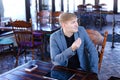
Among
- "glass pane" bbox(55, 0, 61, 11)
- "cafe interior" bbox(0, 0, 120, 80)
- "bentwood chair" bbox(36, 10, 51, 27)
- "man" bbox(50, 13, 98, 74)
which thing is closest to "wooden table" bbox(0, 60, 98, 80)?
"cafe interior" bbox(0, 0, 120, 80)

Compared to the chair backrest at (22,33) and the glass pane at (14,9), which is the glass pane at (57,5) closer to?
the glass pane at (14,9)

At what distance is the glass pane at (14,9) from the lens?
5199 mm

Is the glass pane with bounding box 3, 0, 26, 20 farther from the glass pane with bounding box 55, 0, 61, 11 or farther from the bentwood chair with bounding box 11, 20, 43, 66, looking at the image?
the glass pane with bounding box 55, 0, 61, 11

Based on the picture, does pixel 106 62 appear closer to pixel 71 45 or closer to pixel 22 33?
pixel 22 33

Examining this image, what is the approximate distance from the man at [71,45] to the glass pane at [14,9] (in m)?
3.44

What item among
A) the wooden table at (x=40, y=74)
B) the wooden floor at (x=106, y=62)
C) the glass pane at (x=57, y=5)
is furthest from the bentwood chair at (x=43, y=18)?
the wooden table at (x=40, y=74)

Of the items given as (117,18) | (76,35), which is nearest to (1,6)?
(76,35)

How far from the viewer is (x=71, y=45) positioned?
6.53 ft

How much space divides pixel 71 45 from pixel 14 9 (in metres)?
3.80

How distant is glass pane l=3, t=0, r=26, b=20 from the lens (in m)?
5.20

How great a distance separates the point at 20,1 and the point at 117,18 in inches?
203

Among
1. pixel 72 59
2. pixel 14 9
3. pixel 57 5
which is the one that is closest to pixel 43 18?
pixel 14 9

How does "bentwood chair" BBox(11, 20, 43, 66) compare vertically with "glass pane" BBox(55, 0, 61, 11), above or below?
below

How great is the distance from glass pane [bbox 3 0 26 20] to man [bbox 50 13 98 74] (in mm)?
3436
